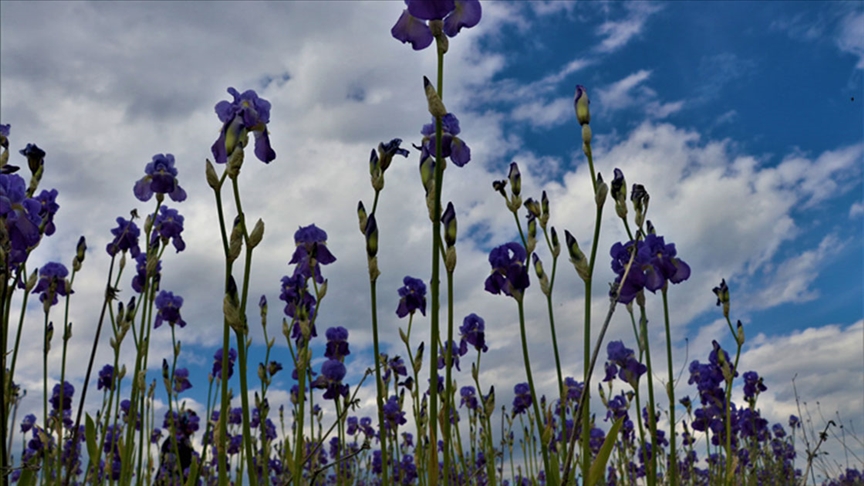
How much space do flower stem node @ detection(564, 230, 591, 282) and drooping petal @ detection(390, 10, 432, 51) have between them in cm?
82

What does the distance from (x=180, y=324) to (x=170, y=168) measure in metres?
1.51

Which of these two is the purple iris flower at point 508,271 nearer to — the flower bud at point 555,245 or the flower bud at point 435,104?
the flower bud at point 555,245

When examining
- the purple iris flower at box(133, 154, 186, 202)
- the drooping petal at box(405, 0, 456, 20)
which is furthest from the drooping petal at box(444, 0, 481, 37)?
the purple iris flower at box(133, 154, 186, 202)

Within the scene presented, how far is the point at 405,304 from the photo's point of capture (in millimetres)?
4195

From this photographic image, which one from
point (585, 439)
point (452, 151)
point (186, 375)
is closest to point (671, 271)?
point (585, 439)

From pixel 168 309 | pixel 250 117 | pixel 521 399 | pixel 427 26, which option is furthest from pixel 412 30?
pixel 521 399

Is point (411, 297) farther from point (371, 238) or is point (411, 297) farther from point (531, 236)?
point (371, 238)

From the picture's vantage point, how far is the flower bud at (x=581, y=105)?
255 cm

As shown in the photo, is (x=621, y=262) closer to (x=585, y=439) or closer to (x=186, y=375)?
(x=585, y=439)

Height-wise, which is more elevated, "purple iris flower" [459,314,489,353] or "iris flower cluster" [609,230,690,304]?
"purple iris flower" [459,314,489,353]

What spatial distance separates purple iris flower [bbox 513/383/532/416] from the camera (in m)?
5.91

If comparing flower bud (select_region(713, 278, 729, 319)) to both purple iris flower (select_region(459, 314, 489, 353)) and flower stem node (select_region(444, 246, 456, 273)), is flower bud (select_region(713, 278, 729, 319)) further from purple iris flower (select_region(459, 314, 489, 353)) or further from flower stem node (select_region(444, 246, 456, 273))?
flower stem node (select_region(444, 246, 456, 273))

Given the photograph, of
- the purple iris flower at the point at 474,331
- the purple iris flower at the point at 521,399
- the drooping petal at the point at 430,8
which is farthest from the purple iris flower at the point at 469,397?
the drooping petal at the point at 430,8

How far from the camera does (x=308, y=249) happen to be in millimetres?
3881
